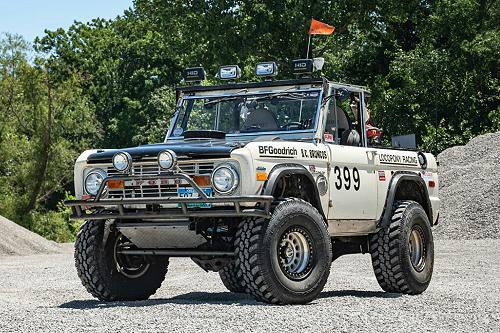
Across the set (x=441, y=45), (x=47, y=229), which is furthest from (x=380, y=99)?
(x=47, y=229)

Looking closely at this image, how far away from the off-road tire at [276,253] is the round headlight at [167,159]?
0.87m

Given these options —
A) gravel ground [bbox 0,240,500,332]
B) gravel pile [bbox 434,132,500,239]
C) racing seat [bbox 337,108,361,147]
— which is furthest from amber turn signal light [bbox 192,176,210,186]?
gravel pile [bbox 434,132,500,239]

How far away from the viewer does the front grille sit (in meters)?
10.2

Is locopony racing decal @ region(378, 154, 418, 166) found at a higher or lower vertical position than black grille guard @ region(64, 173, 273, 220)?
higher

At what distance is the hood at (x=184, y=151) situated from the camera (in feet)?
32.8

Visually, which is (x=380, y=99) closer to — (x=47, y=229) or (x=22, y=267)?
(x=47, y=229)

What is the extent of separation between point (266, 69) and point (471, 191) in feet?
55.8

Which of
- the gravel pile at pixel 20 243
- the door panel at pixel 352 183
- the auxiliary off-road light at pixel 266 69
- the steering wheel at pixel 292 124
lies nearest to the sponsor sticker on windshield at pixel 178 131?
the auxiliary off-road light at pixel 266 69

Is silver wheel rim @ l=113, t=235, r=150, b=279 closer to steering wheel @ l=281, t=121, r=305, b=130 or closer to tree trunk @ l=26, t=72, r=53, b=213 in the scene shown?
steering wheel @ l=281, t=121, r=305, b=130

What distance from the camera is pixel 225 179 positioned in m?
9.97

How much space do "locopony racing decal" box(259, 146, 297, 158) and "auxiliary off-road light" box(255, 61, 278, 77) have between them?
1572 mm

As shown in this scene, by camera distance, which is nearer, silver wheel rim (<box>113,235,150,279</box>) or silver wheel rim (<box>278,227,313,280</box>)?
silver wheel rim (<box>278,227,313,280</box>)

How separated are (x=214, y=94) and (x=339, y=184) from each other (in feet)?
6.70

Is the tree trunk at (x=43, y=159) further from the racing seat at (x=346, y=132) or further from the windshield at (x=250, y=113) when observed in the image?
the racing seat at (x=346, y=132)
